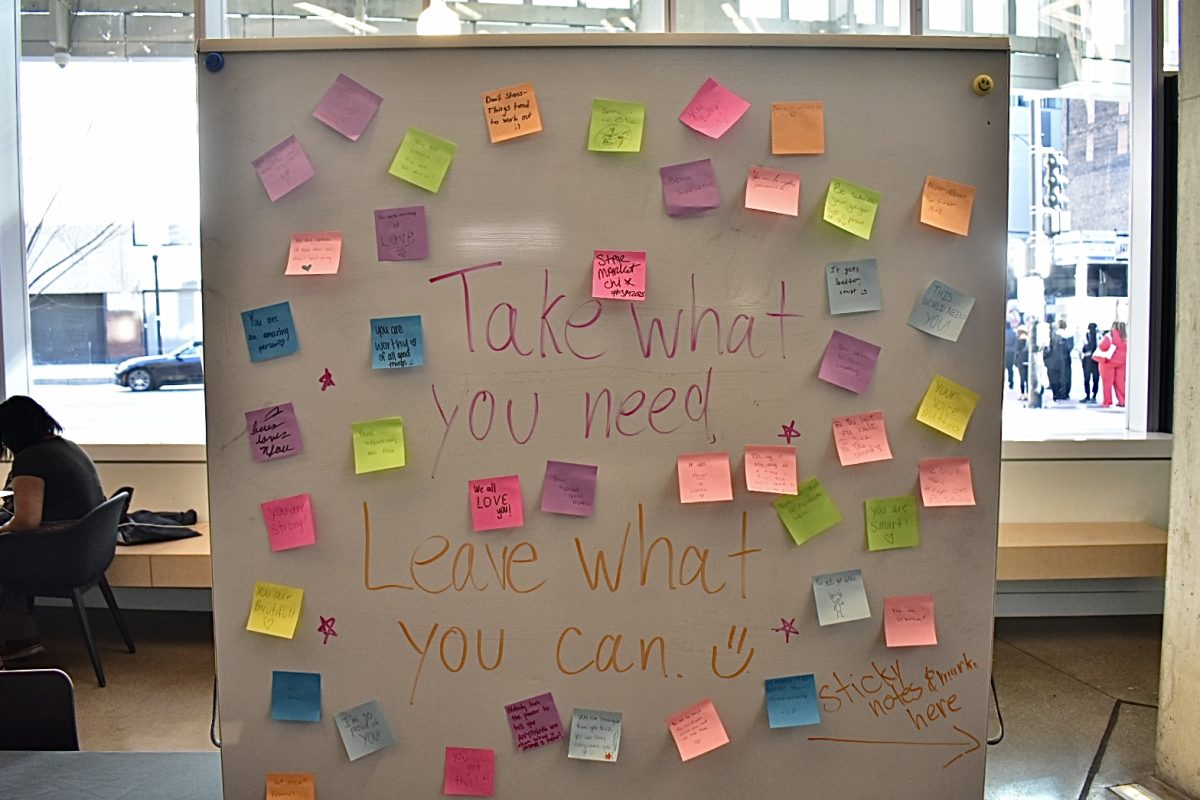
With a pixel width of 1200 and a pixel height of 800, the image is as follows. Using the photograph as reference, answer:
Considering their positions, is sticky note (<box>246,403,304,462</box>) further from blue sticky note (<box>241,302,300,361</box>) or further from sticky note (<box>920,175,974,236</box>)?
sticky note (<box>920,175,974,236</box>)

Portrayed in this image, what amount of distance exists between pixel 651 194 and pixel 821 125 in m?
0.31

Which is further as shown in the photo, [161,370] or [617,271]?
[161,370]

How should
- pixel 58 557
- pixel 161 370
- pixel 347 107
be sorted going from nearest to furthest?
pixel 347 107, pixel 58 557, pixel 161 370

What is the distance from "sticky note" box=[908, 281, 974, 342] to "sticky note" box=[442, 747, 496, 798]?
3.49 feet

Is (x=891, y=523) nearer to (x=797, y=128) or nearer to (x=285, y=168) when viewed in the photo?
(x=797, y=128)

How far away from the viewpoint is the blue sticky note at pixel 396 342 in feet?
5.54

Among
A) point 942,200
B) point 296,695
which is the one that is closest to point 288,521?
point 296,695

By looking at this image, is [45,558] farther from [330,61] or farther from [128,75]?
[330,61]

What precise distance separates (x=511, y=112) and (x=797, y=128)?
0.49m

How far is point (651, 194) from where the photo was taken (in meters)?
1.69

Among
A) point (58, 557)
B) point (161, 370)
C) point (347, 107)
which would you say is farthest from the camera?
point (161, 370)

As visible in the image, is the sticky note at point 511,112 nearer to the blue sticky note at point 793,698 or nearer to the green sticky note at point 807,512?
the green sticky note at point 807,512

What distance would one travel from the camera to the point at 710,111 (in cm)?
168

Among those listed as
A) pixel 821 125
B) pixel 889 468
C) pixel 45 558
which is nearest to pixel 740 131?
pixel 821 125
